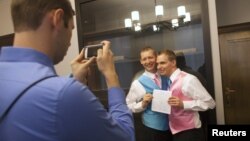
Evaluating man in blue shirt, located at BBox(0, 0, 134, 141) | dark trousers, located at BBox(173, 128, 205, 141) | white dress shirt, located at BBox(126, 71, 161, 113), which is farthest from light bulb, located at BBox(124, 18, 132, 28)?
man in blue shirt, located at BBox(0, 0, 134, 141)

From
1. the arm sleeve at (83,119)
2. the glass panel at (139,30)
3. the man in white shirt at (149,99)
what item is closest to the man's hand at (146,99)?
the man in white shirt at (149,99)

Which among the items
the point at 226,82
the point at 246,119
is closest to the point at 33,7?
the point at 226,82

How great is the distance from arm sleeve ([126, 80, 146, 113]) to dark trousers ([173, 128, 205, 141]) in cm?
37

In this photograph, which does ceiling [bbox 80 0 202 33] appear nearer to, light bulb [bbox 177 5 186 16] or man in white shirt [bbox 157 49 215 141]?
light bulb [bbox 177 5 186 16]

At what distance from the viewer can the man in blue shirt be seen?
0.65 metres

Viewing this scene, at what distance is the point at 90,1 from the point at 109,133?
8.66ft

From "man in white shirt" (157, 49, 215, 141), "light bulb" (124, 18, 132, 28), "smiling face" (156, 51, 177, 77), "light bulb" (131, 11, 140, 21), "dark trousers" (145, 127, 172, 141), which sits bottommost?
"dark trousers" (145, 127, 172, 141)

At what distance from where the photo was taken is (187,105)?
2199 millimetres

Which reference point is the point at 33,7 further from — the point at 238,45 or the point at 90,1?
the point at 238,45

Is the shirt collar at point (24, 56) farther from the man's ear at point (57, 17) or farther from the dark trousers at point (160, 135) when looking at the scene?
the dark trousers at point (160, 135)

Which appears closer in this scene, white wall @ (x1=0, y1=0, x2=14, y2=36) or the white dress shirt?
the white dress shirt

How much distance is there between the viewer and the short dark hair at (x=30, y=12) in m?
0.71

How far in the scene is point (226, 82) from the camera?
4090 millimetres

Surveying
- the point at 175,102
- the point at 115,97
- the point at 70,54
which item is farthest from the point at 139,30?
the point at 115,97
